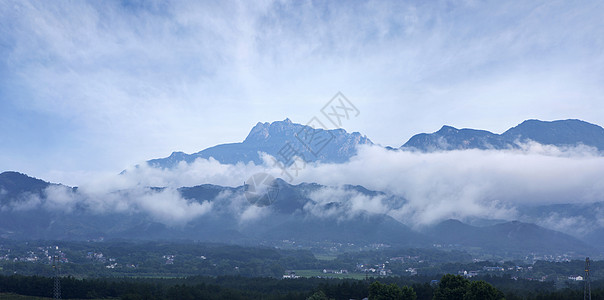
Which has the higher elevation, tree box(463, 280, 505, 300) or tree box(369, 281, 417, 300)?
tree box(463, 280, 505, 300)

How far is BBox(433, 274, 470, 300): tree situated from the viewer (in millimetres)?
41719

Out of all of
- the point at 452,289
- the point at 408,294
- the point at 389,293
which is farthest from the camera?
the point at 408,294

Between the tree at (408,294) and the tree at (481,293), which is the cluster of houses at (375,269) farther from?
the tree at (481,293)

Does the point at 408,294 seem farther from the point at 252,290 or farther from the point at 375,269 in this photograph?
the point at 375,269

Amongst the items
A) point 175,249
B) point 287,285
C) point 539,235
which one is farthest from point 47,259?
point 539,235

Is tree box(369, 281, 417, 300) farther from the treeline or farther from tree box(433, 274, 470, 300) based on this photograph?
tree box(433, 274, 470, 300)

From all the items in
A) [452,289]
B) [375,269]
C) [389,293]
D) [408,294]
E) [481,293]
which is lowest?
[375,269]

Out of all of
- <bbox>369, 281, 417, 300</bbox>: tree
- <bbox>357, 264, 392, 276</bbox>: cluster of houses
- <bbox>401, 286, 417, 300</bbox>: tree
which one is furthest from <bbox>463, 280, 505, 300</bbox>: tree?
<bbox>357, 264, 392, 276</bbox>: cluster of houses

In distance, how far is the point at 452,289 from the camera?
42438mm

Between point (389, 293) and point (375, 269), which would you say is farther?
point (375, 269)

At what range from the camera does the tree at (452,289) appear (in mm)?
41719

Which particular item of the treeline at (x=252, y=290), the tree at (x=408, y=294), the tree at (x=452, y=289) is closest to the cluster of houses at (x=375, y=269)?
the treeline at (x=252, y=290)

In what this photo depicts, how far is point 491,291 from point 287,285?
3902 centimetres

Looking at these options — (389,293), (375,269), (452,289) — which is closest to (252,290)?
(389,293)
